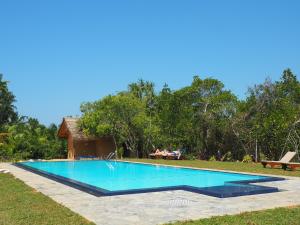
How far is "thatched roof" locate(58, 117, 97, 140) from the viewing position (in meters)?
28.8

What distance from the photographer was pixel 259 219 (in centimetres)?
625

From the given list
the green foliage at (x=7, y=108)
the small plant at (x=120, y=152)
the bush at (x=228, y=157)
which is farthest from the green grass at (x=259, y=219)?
the green foliage at (x=7, y=108)

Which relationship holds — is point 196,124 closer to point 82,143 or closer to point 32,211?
point 82,143

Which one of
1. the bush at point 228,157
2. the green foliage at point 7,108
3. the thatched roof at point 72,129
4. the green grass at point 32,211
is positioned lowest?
the green grass at point 32,211

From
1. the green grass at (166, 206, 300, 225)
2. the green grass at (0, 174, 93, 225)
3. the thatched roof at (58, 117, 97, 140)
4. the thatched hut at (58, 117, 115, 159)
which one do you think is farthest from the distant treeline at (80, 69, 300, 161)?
the green grass at (0, 174, 93, 225)

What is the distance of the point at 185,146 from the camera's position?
25.4m

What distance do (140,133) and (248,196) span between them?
18.9 metres

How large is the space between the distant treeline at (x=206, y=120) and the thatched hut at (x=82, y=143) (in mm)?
921

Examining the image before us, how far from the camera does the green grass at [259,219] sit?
19.7 feet

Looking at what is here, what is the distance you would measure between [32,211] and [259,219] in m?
3.91

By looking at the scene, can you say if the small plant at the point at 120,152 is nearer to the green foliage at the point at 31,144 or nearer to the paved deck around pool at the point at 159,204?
the green foliage at the point at 31,144

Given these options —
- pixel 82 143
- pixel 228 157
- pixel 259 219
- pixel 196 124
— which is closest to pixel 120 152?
pixel 82 143

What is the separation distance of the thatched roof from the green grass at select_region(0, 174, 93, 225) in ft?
62.6

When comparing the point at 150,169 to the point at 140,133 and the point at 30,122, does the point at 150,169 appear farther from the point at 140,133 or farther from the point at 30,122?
the point at 30,122
